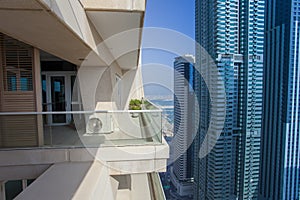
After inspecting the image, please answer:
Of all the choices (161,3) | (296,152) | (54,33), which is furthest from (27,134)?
(296,152)

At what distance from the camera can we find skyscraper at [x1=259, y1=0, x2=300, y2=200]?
11992 millimetres

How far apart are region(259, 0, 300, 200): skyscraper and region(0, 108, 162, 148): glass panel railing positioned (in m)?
12.5

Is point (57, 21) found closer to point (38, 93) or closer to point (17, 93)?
point (38, 93)

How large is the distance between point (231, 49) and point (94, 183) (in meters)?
12.0

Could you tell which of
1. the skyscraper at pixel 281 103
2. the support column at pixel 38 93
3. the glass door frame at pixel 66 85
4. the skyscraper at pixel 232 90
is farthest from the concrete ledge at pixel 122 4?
the skyscraper at pixel 281 103

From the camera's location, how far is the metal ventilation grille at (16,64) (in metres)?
3.38

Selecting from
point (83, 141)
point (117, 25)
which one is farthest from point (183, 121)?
point (117, 25)

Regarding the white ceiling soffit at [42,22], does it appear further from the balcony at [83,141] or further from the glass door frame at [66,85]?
the glass door frame at [66,85]

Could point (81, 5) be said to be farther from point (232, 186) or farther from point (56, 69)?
point (232, 186)

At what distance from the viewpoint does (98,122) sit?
396cm

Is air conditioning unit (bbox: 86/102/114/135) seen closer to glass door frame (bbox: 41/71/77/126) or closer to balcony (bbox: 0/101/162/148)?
balcony (bbox: 0/101/162/148)

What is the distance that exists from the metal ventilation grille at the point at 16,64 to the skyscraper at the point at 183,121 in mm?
6234

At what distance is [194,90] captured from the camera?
1219cm

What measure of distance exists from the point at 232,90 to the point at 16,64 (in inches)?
478
